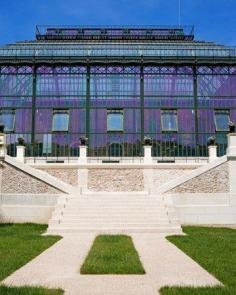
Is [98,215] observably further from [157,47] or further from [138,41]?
[138,41]

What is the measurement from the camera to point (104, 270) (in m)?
7.78

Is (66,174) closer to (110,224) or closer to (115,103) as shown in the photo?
(110,224)

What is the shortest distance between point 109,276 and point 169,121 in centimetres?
2054

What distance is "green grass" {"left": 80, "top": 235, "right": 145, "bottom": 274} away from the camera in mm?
7777

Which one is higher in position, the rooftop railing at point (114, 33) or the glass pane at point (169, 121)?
the rooftop railing at point (114, 33)

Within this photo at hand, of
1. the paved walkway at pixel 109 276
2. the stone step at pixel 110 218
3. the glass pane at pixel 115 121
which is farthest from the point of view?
the glass pane at pixel 115 121

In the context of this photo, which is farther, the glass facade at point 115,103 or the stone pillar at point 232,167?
the glass facade at point 115,103

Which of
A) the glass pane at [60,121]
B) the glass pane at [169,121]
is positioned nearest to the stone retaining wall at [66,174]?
the glass pane at [60,121]

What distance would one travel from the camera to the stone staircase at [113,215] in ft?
51.7

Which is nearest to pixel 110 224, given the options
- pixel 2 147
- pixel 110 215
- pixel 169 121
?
pixel 110 215

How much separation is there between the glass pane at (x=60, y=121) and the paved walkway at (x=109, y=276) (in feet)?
55.1

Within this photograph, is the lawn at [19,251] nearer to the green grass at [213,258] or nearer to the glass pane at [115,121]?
the green grass at [213,258]

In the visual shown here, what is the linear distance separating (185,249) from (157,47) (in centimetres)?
2051

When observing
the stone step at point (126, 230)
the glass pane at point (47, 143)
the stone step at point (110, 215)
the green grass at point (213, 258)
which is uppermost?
the glass pane at point (47, 143)
